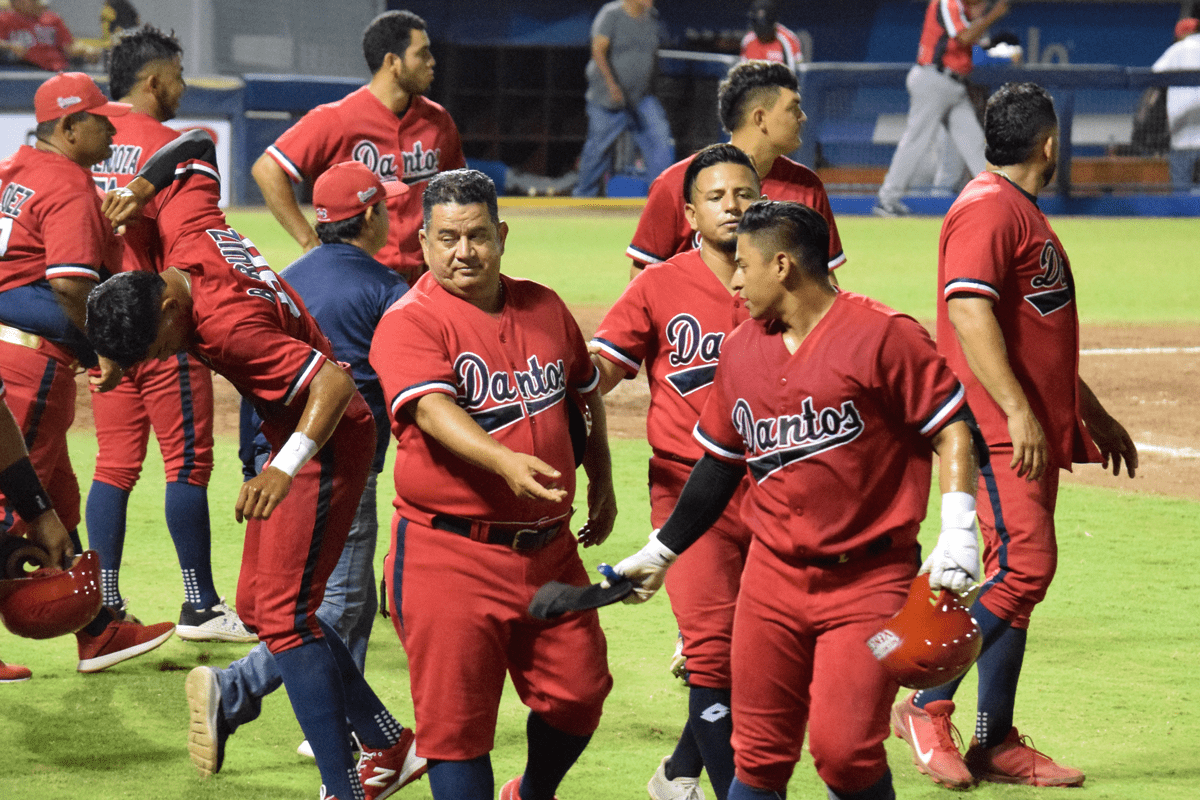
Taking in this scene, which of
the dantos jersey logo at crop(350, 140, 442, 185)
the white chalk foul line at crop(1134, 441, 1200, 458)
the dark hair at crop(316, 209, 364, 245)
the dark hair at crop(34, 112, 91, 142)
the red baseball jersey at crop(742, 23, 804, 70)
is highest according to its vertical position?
the red baseball jersey at crop(742, 23, 804, 70)

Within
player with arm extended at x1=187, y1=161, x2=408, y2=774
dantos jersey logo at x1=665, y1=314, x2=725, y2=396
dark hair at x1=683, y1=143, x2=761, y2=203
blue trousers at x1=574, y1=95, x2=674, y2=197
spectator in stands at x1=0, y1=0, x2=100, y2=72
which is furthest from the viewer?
spectator in stands at x1=0, y1=0, x2=100, y2=72

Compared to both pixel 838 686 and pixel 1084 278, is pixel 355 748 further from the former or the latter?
pixel 1084 278

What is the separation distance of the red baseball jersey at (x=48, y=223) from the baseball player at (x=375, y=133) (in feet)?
3.65

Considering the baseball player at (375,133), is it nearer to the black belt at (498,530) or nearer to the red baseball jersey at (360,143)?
the red baseball jersey at (360,143)

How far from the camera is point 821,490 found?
3.40m

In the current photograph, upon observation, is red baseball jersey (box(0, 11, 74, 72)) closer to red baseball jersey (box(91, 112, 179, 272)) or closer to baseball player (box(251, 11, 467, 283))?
baseball player (box(251, 11, 467, 283))

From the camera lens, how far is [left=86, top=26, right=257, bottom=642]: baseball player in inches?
219

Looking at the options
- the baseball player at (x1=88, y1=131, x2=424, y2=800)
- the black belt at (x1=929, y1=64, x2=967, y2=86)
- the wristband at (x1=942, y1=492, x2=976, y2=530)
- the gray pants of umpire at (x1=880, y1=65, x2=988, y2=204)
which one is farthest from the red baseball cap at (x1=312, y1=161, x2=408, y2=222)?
the black belt at (x1=929, y1=64, x2=967, y2=86)

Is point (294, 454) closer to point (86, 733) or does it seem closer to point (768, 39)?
point (86, 733)

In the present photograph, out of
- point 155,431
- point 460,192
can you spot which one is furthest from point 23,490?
point 460,192

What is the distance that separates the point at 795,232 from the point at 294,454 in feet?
4.35

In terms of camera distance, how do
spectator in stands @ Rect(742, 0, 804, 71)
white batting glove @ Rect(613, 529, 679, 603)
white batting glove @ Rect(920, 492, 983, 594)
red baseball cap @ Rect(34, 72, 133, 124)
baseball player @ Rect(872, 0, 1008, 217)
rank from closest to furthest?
white batting glove @ Rect(920, 492, 983, 594)
white batting glove @ Rect(613, 529, 679, 603)
red baseball cap @ Rect(34, 72, 133, 124)
baseball player @ Rect(872, 0, 1008, 217)
spectator in stands @ Rect(742, 0, 804, 71)

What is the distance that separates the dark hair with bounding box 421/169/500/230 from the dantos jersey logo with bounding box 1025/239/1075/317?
5.35ft

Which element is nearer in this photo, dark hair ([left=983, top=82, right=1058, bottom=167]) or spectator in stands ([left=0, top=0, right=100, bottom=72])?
dark hair ([left=983, top=82, right=1058, bottom=167])
